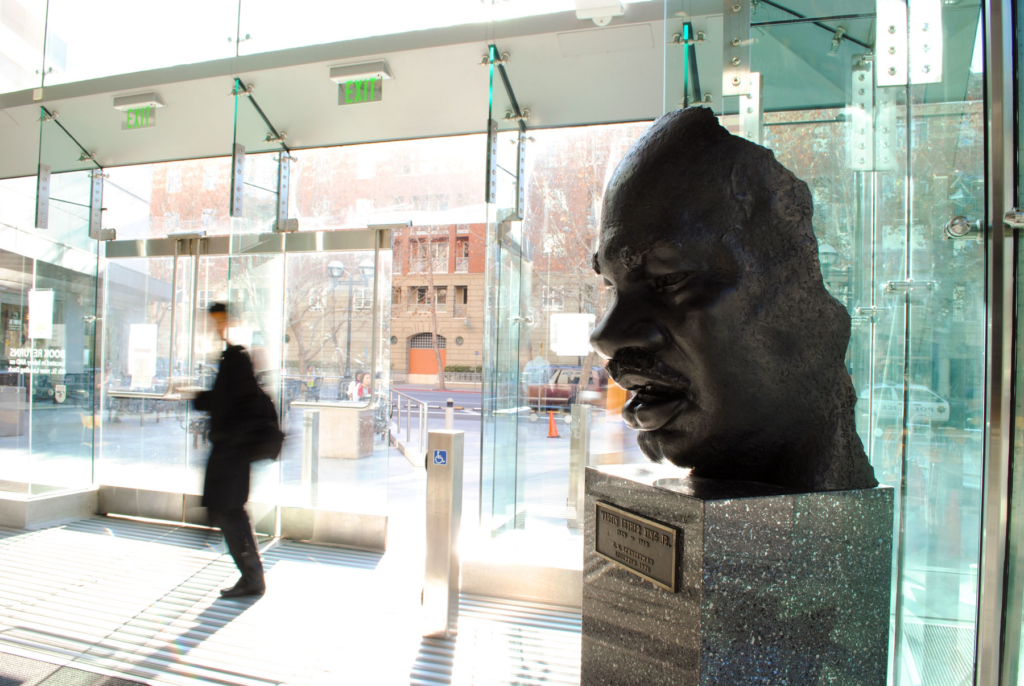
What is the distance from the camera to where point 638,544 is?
50.8 inches

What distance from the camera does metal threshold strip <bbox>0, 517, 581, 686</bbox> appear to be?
2.89 metres

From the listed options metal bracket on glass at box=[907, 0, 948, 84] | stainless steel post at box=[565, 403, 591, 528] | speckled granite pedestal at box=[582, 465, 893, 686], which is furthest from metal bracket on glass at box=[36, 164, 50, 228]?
metal bracket on glass at box=[907, 0, 948, 84]

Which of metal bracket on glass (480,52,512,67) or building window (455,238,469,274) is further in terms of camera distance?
building window (455,238,469,274)

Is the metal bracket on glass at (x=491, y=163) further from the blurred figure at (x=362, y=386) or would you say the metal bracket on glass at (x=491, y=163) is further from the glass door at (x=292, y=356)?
the blurred figure at (x=362, y=386)

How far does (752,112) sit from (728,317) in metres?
1.37

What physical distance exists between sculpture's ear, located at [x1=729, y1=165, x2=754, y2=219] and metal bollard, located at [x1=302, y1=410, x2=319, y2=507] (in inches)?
186

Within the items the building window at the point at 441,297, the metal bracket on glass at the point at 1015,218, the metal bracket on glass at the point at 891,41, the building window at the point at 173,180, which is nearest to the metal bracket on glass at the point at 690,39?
the metal bracket on glass at the point at 891,41

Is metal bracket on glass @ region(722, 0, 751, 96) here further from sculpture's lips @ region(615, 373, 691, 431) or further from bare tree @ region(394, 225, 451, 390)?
bare tree @ region(394, 225, 451, 390)

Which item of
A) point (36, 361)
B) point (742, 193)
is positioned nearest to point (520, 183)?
point (742, 193)

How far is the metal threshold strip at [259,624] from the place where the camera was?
9.49ft

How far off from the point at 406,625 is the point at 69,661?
5.12ft

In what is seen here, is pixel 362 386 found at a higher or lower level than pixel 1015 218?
lower

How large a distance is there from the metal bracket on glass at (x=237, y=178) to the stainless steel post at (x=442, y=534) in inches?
119

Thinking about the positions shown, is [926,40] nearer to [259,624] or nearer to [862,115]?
[862,115]
